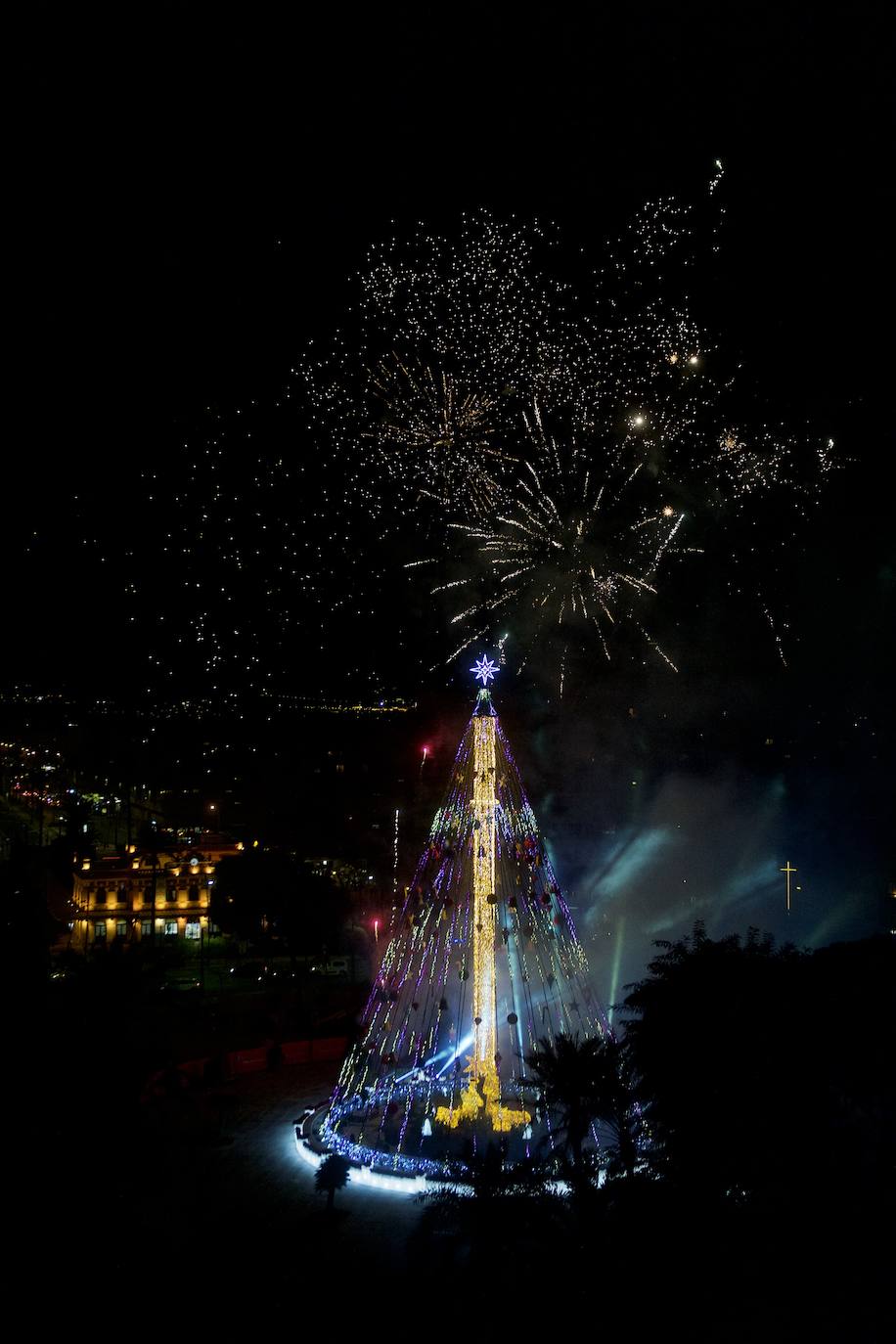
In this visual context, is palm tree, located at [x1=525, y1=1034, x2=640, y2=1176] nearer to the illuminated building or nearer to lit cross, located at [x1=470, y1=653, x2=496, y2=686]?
lit cross, located at [x1=470, y1=653, x2=496, y2=686]

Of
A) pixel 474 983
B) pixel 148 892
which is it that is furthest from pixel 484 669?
pixel 148 892

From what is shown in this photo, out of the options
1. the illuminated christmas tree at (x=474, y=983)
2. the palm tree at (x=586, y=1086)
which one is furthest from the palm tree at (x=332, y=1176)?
the palm tree at (x=586, y=1086)

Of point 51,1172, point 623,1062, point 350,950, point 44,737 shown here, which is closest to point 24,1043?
point 51,1172

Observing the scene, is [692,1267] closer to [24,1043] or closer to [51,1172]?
[51,1172]

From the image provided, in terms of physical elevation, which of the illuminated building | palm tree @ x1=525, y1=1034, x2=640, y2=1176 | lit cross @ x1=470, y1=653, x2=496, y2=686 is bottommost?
palm tree @ x1=525, y1=1034, x2=640, y2=1176

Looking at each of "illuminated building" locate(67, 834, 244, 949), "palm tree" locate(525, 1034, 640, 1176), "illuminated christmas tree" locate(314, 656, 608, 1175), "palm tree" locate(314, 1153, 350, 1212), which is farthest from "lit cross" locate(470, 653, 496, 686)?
"illuminated building" locate(67, 834, 244, 949)

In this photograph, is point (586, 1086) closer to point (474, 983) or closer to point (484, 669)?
point (474, 983)
